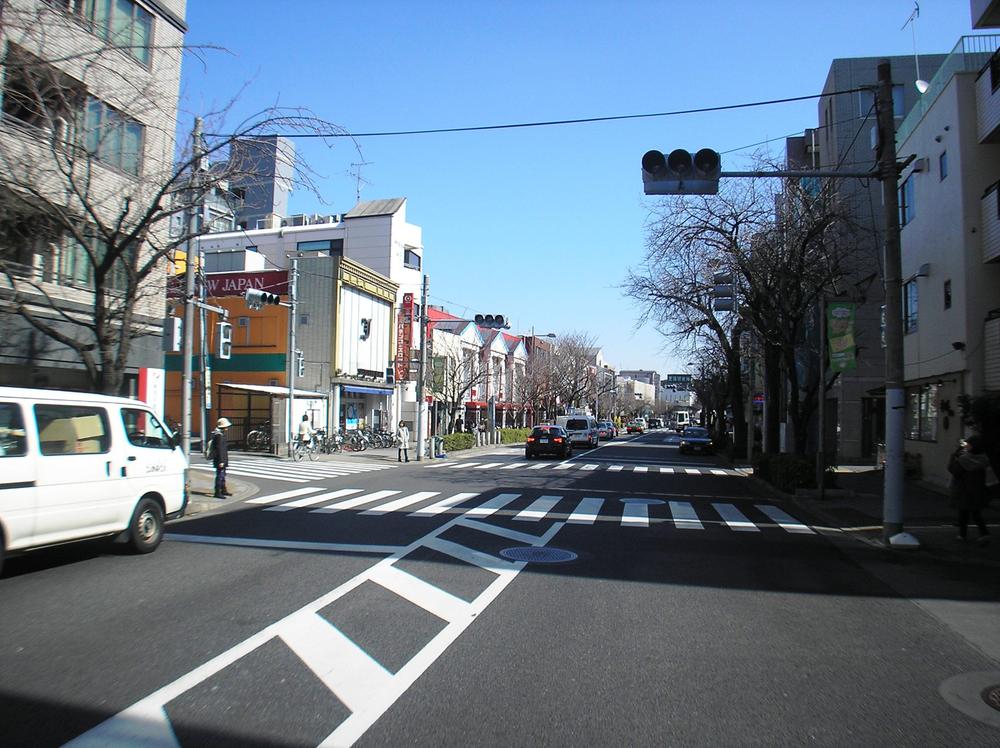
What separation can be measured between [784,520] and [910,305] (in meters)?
13.3

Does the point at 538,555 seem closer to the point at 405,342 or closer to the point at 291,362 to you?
the point at 291,362

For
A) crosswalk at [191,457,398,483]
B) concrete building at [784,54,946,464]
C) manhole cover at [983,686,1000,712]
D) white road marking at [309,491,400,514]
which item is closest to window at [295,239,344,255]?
crosswalk at [191,457,398,483]

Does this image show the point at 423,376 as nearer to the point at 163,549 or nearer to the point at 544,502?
the point at 544,502

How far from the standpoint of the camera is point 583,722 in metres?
4.43

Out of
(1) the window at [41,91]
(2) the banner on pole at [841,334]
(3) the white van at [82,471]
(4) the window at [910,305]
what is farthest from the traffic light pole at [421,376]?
(3) the white van at [82,471]

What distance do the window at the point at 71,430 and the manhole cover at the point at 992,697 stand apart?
29.4 feet

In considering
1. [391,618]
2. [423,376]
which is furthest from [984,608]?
[423,376]

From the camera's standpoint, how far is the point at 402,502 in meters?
15.6

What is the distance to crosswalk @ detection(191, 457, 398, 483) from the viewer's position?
21.8 m

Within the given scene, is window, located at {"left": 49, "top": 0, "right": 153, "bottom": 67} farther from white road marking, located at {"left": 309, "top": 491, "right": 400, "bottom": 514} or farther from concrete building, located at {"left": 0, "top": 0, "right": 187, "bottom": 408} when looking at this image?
white road marking, located at {"left": 309, "top": 491, "right": 400, "bottom": 514}

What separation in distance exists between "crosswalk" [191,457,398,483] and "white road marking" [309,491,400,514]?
4018 mm

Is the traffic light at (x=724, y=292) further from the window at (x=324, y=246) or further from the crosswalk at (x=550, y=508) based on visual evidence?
the window at (x=324, y=246)

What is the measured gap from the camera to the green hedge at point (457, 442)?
39.1 metres

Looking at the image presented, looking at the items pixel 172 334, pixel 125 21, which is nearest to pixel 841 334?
pixel 172 334
